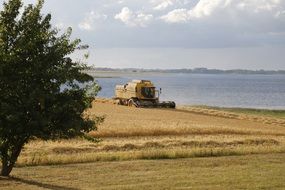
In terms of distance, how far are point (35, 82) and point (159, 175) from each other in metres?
4.97

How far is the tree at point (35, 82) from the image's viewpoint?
15594 millimetres

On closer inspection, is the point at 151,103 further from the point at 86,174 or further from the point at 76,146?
the point at 86,174

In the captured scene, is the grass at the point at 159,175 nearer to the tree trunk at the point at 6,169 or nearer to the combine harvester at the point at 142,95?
the tree trunk at the point at 6,169

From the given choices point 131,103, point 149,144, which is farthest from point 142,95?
point 149,144

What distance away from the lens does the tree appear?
1559cm

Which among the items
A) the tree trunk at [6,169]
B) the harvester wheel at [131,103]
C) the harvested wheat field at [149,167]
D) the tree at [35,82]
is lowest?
the harvester wheel at [131,103]

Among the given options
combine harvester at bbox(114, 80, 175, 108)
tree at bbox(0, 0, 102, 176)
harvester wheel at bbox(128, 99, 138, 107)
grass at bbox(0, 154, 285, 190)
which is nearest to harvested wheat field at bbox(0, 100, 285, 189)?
grass at bbox(0, 154, 285, 190)

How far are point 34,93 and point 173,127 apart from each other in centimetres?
2303

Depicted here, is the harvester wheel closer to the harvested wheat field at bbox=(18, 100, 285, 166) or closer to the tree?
the harvested wheat field at bbox=(18, 100, 285, 166)

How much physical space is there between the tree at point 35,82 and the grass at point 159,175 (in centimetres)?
136

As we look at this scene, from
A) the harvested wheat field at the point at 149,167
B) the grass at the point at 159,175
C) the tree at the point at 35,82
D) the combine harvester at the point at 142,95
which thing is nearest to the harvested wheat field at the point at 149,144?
the harvested wheat field at the point at 149,167

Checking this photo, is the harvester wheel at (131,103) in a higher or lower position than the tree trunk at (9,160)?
lower

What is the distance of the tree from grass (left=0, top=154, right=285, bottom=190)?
1364 millimetres

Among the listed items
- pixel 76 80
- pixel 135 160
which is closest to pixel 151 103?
pixel 135 160
